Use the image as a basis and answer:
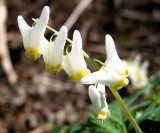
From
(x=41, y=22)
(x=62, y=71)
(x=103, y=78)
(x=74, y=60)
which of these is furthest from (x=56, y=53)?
(x=62, y=71)

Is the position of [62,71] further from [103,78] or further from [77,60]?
[103,78]

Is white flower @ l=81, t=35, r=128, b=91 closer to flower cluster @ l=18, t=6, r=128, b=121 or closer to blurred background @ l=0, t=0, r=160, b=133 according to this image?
flower cluster @ l=18, t=6, r=128, b=121

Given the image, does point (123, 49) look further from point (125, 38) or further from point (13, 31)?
point (13, 31)

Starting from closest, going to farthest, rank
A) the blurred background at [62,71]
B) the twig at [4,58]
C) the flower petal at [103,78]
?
the flower petal at [103,78], the blurred background at [62,71], the twig at [4,58]

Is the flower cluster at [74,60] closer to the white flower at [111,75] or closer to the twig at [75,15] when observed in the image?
the white flower at [111,75]

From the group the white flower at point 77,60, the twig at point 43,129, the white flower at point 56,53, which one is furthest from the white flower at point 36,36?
the twig at point 43,129

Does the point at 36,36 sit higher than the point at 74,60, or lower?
higher

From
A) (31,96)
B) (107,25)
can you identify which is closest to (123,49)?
(107,25)

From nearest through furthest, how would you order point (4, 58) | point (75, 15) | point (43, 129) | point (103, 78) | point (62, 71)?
point (103, 78) < point (43, 129) < point (4, 58) < point (62, 71) < point (75, 15)
